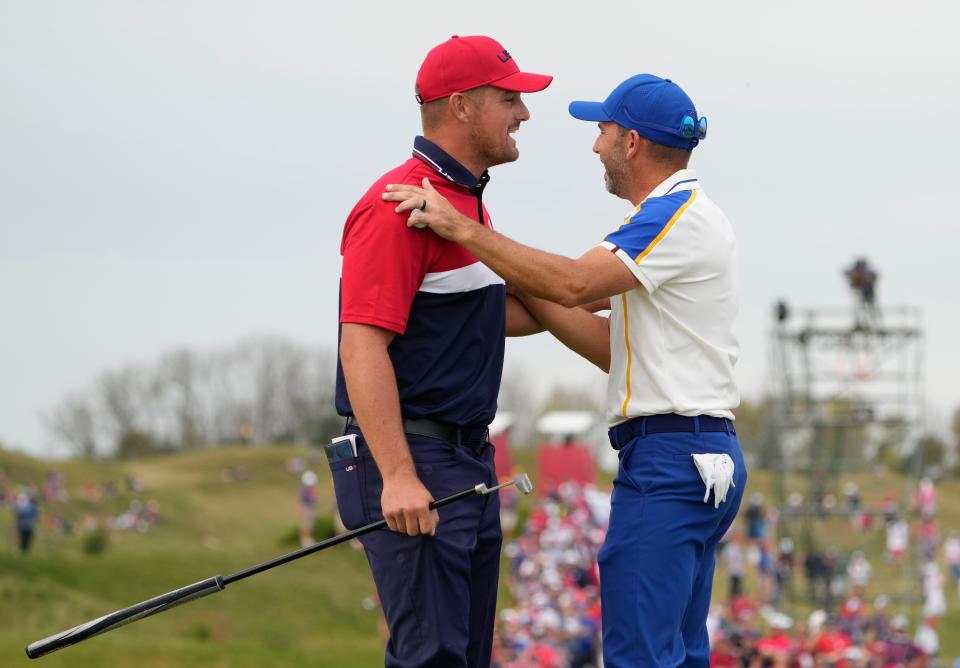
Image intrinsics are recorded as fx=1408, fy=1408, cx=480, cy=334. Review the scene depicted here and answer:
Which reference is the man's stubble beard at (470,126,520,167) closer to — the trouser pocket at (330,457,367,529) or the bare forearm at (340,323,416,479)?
the bare forearm at (340,323,416,479)

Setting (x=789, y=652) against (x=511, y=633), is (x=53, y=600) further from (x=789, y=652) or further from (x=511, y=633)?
(x=789, y=652)

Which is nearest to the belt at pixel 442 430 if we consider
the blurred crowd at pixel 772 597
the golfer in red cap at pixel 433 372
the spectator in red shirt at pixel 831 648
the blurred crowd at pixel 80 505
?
the golfer in red cap at pixel 433 372

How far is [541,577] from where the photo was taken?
22.5 meters

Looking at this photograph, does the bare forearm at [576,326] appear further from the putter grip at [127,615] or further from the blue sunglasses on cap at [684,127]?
the putter grip at [127,615]

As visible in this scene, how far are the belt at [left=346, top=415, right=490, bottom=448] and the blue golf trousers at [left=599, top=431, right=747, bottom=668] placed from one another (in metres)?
0.46

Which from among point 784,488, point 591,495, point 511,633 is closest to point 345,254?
point 511,633

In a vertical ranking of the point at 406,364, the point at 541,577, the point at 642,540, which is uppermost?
the point at 406,364

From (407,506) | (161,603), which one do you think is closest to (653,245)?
(407,506)

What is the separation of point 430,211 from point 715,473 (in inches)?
44.2

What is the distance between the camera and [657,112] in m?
4.27

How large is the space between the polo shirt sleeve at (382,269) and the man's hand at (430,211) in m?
0.04

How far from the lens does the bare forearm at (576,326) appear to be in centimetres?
473

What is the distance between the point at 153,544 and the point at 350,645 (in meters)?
12.4

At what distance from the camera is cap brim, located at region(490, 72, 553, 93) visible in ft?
13.7
